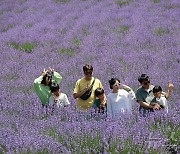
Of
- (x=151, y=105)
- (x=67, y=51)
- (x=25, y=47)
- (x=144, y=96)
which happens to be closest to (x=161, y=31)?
(x=67, y=51)

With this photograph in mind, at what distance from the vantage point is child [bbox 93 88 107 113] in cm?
510

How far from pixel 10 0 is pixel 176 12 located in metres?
8.51

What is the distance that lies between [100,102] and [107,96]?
0.87 ft

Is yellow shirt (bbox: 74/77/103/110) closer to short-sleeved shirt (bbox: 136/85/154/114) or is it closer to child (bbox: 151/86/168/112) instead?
short-sleeved shirt (bbox: 136/85/154/114)

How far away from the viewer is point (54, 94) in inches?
211

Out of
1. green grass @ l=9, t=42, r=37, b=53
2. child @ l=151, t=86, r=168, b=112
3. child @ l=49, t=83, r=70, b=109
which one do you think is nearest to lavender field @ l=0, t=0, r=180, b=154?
green grass @ l=9, t=42, r=37, b=53

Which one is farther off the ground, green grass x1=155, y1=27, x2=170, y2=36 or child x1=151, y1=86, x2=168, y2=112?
green grass x1=155, y1=27, x2=170, y2=36

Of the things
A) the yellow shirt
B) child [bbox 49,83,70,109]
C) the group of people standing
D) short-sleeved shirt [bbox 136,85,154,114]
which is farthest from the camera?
the yellow shirt

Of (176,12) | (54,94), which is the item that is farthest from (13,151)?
(176,12)

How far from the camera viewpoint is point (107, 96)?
5.05 meters

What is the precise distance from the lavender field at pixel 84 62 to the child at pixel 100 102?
365mm

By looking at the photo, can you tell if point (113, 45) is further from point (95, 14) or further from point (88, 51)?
point (95, 14)

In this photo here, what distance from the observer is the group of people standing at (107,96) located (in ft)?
16.1

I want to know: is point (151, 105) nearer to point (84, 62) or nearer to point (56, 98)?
point (56, 98)
